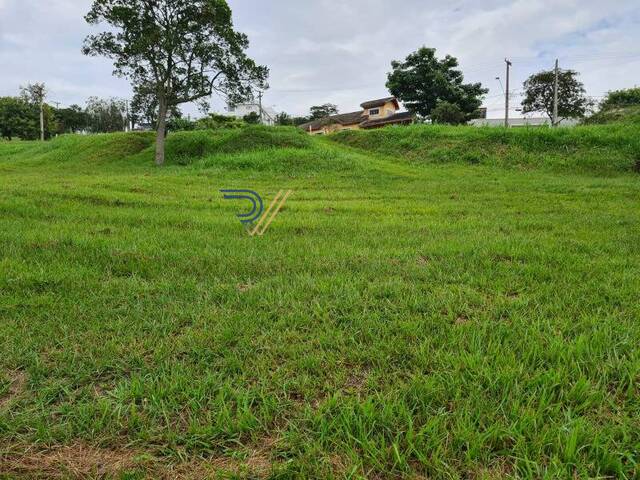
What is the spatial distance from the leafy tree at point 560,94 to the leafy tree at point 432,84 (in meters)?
7.74

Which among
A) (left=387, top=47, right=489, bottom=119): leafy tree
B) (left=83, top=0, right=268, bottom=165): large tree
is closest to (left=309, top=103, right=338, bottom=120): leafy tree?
(left=387, top=47, right=489, bottom=119): leafy tree

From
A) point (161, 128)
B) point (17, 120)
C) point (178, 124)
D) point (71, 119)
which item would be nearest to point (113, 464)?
point (161, 128)

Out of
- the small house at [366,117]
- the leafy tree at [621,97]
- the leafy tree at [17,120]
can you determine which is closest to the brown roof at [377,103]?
the small house at [366,117]

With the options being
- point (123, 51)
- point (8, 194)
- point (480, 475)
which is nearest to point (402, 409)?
point (480, 475)

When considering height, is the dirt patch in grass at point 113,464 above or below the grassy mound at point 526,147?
below

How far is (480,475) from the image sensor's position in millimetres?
1497

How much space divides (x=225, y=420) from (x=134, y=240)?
3.66 meters

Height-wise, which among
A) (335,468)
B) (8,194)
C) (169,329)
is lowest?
(335,468)

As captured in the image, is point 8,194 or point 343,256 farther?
point 8,194

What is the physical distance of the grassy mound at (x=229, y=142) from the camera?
62.8 ft

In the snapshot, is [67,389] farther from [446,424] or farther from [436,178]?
[436,178]

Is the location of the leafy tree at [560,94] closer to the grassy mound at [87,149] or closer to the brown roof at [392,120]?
the brown roof at [392,120]

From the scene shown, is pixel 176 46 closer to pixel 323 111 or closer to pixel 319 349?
pixel 319 349

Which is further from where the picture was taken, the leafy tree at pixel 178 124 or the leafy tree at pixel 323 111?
the leafy tree at pixel 323 111
